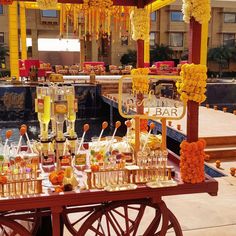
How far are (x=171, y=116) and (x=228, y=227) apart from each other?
130cm

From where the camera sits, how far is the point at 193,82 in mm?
2389

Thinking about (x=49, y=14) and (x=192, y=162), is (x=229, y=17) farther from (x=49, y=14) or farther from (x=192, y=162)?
(x=192, y=162)

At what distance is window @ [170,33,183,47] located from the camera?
79.2 feet

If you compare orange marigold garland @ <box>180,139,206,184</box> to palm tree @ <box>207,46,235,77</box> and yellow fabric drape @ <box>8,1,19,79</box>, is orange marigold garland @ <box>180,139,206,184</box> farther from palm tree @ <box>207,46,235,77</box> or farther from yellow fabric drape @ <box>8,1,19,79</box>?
palm tree @ <box>207,46,235,77</box>

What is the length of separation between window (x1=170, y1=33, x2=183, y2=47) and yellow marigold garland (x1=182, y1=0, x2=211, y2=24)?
73.0 feet

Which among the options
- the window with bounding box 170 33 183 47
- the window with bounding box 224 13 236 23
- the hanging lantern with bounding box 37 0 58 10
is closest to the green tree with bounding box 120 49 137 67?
the window with bounding box 170 33 183 47

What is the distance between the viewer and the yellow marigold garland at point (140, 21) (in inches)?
146

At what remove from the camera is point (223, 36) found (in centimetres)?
2464

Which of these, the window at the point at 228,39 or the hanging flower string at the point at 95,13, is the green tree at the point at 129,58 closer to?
the window at the point at 228,39

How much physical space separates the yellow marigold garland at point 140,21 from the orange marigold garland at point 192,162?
170cm

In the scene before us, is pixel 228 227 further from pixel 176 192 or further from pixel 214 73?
pixel 214 73

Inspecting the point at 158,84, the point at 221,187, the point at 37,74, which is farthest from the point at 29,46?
the point at 221,187

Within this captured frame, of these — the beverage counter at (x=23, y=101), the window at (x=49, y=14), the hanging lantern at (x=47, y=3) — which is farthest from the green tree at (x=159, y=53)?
the hanging lantern at (x=47, y=3)

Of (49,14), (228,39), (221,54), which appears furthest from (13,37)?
(228,39)
